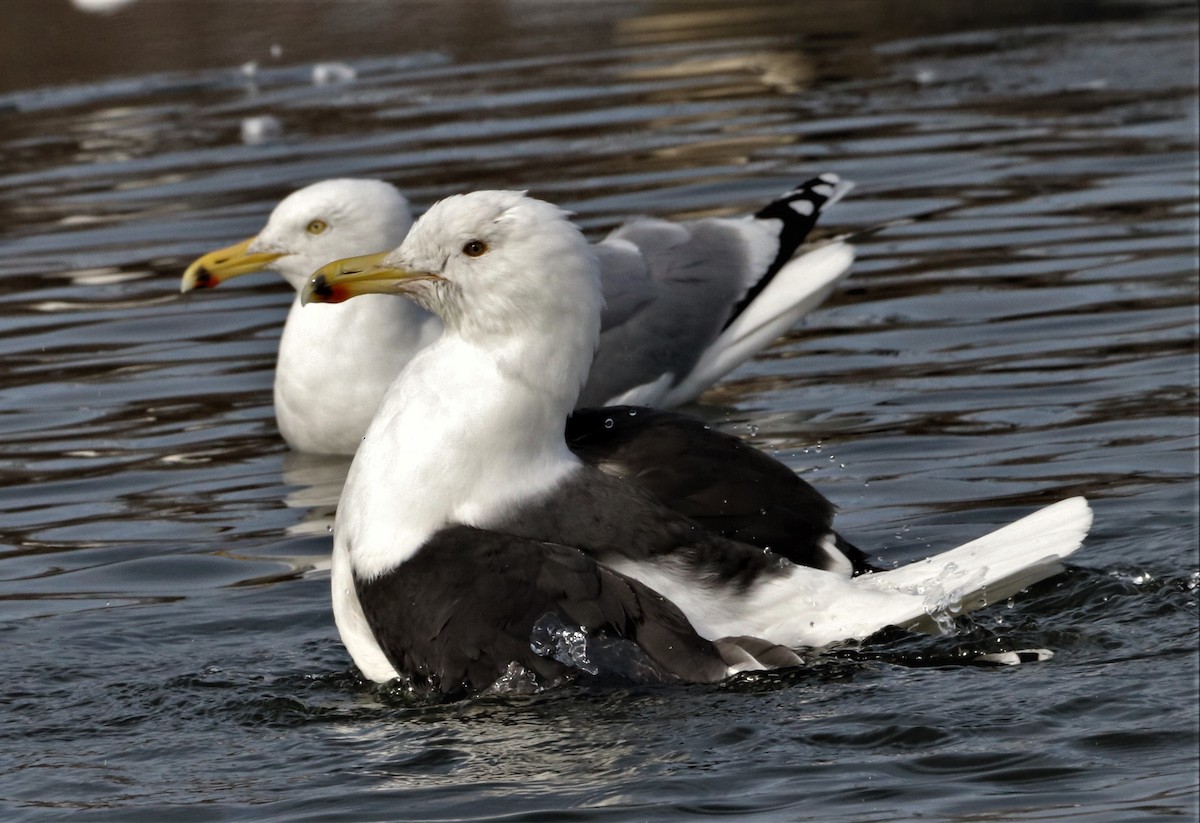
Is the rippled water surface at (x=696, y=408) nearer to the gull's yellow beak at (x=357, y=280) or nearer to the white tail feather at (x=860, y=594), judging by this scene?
the white tail feather at (x=860, y=594)

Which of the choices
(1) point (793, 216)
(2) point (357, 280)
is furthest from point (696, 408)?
(2) point (357, 280)

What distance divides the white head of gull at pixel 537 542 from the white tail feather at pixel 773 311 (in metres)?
3.17

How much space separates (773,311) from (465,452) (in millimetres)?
3897

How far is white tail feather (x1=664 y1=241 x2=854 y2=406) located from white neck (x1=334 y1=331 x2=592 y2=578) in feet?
10.7

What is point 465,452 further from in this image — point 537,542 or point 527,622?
point 527,622

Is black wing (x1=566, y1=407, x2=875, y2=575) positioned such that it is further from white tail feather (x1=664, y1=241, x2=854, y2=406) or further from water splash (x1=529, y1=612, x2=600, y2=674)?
white tail feather (x1=664, y1=241, x2=854, y2=406)

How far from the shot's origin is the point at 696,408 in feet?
29.6

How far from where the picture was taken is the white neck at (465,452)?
561 centimetres

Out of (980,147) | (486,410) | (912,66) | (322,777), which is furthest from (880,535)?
(912,66)

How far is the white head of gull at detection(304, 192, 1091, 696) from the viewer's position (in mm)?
5320

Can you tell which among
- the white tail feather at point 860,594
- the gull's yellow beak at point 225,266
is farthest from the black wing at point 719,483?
the gull's yellow beak at point 225,266

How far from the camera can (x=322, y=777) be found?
5121 millimetres

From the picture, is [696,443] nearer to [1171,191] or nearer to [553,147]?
[1171,191]

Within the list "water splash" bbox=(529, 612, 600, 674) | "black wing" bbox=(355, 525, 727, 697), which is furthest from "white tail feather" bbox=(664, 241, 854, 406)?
"water splash" bbox=(529, 612, 600, 674)
